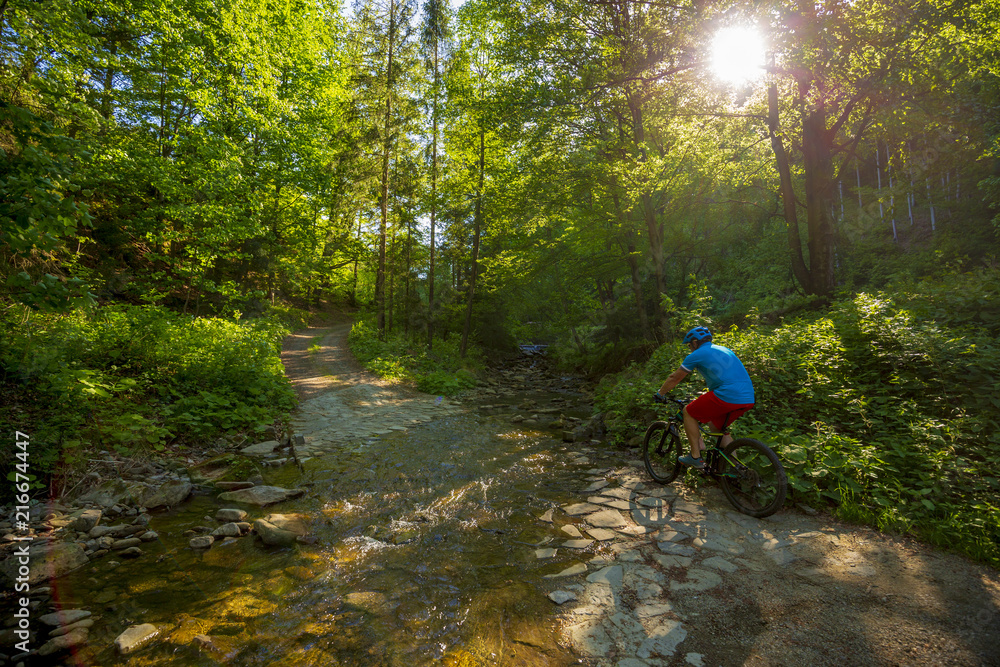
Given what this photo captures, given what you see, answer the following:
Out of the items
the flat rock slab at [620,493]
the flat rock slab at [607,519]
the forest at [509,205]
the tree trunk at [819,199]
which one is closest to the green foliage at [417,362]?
the forest at [509,205]

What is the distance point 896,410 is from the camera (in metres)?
5.19

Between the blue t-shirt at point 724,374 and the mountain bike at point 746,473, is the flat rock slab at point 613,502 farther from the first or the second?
the blue t-shirt at point 724,374

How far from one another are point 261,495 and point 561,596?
4.14 m

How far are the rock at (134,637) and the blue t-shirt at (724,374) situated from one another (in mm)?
5469

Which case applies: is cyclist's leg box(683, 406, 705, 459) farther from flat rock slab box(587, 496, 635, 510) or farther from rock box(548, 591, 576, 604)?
rock box(548, 591, 576, 604)

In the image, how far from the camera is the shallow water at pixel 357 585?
8.83 ft

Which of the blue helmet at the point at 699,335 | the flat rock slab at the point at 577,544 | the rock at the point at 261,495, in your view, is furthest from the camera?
the blue helmet at the point at 699,335

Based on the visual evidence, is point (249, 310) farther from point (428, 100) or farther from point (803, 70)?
point (803, 70)

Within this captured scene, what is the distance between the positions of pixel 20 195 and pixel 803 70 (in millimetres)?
12970

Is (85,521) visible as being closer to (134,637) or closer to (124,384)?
(134,637)

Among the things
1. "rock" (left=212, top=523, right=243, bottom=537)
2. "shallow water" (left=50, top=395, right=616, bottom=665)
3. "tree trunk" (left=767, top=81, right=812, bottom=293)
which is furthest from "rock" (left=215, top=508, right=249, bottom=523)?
"tree trunk" (left=767, top=81, right=812, bottom=293)

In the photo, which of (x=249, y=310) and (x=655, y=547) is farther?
(x=249, y=310)

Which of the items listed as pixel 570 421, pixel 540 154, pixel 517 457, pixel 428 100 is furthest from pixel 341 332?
pixel 517 457

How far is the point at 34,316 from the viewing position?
241 inches
